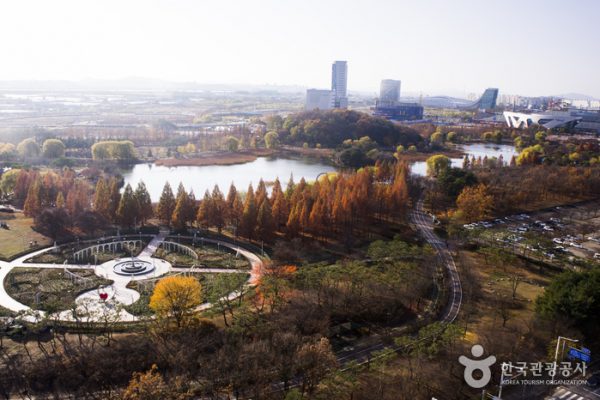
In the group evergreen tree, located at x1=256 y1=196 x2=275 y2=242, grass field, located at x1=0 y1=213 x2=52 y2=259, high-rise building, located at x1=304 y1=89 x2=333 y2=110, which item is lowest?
grass field, located at x1=0 y1=213 x2=52 y2=259

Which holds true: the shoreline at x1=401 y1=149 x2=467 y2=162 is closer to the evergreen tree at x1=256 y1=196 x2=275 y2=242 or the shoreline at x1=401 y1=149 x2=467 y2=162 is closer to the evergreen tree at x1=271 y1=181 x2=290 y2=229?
the evergreen tree at x1=271 y1=181 x2=290 y2=229

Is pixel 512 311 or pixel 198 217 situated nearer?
pixel 512 311

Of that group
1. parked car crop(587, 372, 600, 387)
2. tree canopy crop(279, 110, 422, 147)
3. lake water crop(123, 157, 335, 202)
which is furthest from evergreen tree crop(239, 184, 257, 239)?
tree canopy crop(279, 110, 422, 147)

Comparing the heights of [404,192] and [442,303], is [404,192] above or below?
above

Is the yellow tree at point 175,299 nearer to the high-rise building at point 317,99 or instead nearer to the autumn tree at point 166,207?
the autumn tree at point 166,207

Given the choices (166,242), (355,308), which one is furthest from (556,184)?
(166,242)

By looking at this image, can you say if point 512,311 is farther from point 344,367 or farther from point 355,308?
point 344,367

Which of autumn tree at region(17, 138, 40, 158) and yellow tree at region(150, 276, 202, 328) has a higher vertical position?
autumn tree at region(17, 138, 40, 158)

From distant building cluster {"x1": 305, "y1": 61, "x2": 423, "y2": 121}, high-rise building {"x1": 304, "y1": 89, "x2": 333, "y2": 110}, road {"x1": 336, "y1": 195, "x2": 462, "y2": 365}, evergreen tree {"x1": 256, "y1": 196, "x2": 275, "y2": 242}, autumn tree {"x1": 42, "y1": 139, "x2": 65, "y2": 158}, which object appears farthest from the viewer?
high-rise building {"x1": 304, "y1": 89, "x2": 333, "y2": 110}
